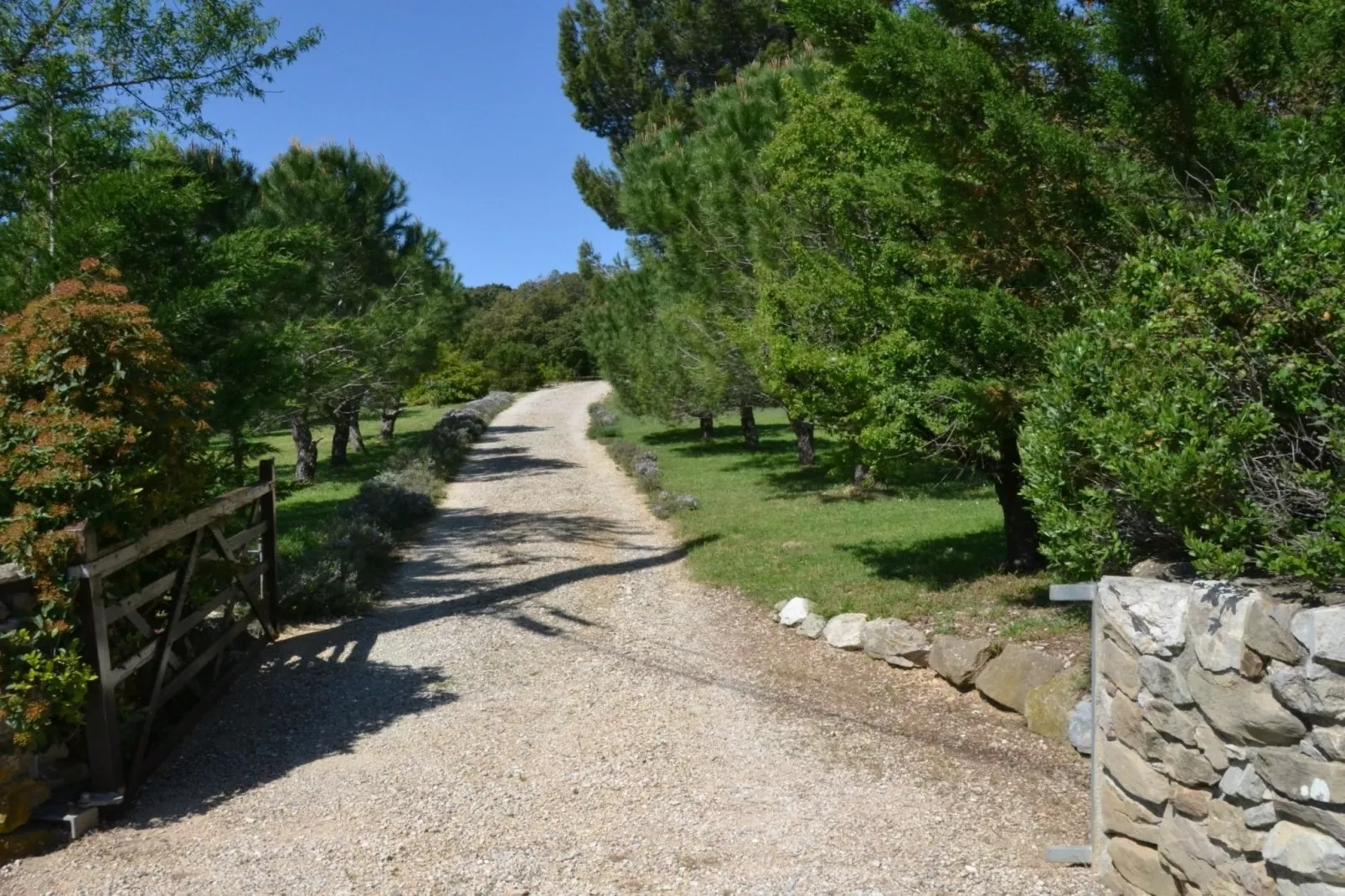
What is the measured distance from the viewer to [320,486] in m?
18.3

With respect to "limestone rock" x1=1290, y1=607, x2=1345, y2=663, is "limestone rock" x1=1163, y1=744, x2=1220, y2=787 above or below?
below

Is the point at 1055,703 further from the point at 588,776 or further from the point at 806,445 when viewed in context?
the point at 806,445

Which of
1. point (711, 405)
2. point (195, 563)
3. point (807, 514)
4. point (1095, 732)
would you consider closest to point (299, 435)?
point (711, 405)

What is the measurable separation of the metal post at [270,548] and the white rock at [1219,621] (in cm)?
654

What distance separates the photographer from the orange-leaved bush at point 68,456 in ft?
14.4

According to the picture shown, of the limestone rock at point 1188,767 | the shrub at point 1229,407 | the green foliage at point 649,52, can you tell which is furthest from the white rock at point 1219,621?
the green foliage at point 649,52

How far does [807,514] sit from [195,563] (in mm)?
8303

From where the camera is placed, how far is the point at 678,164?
1631 centimetres

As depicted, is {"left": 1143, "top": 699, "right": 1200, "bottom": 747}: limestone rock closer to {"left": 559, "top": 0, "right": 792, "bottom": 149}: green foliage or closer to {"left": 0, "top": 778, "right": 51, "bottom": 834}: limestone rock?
{"left": 0, "top": 778, "right": 51, "bottom": 834}: limestone rock

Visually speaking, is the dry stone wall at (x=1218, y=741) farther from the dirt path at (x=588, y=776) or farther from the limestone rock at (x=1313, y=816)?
the dirt path at (x=588, y=776)

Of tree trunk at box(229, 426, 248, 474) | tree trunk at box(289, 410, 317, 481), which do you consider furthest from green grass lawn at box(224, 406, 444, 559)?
tree trunk at box(229, 426, 248, 474)

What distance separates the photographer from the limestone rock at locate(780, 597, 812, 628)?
7.87 meters

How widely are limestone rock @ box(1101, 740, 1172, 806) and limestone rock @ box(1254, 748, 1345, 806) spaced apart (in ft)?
1.80

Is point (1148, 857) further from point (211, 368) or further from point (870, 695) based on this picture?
point (211, 368)
